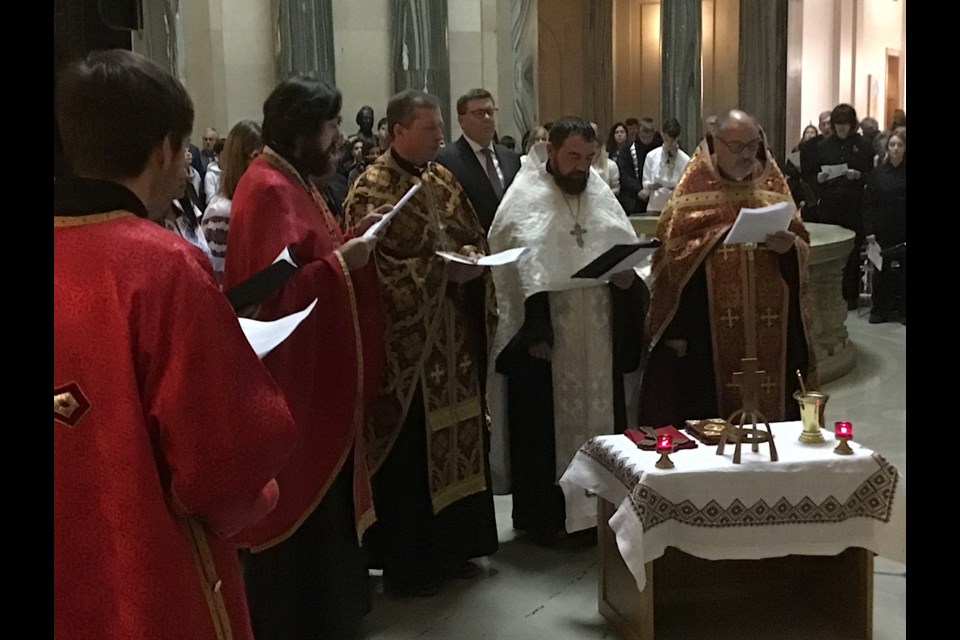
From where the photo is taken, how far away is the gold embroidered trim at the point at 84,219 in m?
1.64

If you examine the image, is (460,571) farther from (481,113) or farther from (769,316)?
(481,113)

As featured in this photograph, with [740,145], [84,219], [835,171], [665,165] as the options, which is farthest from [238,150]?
[835,171]

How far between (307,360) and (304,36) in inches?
337

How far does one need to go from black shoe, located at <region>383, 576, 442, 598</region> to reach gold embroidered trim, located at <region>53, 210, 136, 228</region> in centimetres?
274

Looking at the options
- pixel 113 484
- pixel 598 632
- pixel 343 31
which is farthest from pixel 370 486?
pixel 343 31

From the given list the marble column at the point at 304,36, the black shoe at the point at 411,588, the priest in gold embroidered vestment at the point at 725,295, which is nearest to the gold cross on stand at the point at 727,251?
the priest in gold embroidered vestment at the point at 725,295

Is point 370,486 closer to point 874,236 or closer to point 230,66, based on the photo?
point 874,236

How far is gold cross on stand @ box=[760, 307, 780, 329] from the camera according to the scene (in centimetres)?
430

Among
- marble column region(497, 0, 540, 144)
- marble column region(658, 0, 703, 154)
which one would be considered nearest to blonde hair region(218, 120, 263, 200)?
marble column region(497, 0, 540, 144)

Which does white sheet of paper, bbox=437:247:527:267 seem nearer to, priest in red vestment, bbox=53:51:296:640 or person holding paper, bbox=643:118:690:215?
priest in red vestment, bbox=53:51:296:640

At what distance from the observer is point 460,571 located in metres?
4.30

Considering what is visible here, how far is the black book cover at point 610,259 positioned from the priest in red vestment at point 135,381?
247cm

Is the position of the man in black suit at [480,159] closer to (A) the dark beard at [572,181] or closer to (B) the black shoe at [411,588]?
(A) the dark beard at [572,181]

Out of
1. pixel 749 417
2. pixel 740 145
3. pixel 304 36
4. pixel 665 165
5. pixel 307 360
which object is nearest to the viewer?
pixel 307 360
